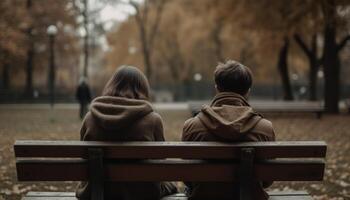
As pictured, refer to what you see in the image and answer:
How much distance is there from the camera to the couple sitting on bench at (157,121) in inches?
156

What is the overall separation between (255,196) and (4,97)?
4235 centimetres

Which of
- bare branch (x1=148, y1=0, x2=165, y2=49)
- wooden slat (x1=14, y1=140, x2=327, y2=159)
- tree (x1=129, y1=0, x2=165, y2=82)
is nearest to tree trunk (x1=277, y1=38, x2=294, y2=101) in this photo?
tree (x1=129, y1=0, x2=165, y2=82)

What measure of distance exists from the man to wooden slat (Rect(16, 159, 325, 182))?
18 centimetres

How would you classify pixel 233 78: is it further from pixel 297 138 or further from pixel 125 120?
pixel 297 138

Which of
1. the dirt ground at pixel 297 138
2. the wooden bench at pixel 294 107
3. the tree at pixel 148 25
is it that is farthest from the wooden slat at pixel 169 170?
the tree at pixel 148 25

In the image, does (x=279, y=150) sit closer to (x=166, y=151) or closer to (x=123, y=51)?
(x=166, y=151)

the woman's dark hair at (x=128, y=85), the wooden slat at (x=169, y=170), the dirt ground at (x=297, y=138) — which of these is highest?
the woman's dark hair at (x=128, y=85)

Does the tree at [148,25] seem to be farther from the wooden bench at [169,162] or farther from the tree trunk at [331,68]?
the wooden bench at [169,162]

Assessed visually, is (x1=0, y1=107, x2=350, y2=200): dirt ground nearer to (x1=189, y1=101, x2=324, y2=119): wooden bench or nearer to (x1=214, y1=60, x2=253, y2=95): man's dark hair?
(x1=189, y1=101, x2=324, y2=119): wooden bench

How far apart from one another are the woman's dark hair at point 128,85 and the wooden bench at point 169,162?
0.40 meters

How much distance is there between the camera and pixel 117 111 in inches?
156

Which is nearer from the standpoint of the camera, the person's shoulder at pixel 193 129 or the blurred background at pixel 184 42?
the person's shoulder at pixel 193 129

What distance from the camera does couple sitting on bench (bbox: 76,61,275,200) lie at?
395 cm

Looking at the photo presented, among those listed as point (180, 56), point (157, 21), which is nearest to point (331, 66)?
point (157, 21)
